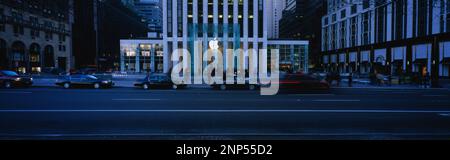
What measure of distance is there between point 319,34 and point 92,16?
7387cm

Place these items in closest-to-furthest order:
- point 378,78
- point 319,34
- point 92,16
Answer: point 378,78 < point 92,16 < point 319,34

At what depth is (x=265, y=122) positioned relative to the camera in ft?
28.7

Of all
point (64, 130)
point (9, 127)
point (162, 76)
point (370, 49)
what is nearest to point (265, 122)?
point (64, 130)

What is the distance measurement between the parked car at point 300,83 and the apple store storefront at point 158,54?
4490 cm

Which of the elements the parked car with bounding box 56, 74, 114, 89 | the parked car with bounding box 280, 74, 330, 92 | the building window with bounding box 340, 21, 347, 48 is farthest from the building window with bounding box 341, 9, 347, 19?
the parked car with bounding box 56, 74, 114, 89

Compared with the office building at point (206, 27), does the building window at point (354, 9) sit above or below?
above

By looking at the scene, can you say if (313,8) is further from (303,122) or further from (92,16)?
(303,122)

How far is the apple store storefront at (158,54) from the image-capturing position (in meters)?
64.6

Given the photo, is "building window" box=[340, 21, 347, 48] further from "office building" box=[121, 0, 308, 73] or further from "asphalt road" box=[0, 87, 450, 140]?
"asphalt road" box=[0, 87, 450, 140]

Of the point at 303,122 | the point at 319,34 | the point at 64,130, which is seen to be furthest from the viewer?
the point at 319,34

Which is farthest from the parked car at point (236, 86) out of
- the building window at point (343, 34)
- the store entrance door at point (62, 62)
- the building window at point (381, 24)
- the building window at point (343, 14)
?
the store entrance door at point (62, 62)

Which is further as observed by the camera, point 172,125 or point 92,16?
point 92,16

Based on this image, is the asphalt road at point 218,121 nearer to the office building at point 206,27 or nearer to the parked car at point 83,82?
the parked car at point 83,82
